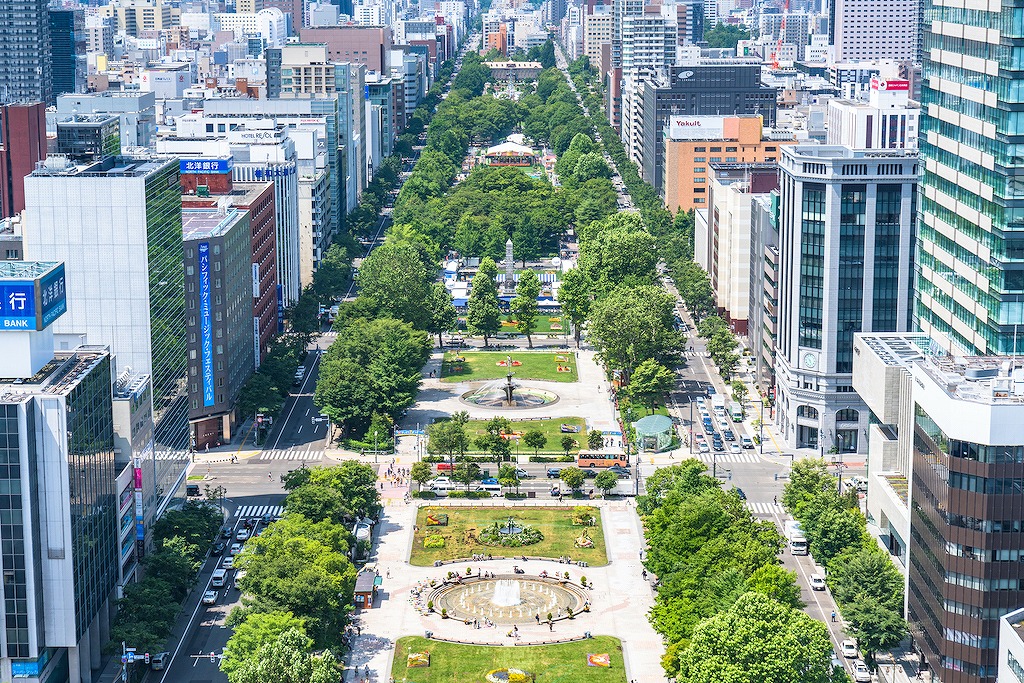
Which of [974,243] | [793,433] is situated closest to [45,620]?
[974,243]

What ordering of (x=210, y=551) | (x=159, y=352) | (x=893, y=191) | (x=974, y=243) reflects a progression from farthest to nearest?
(x=893, y=191) < (x=159, y=352) < (x=210, y=551) < (x=974, y=243)

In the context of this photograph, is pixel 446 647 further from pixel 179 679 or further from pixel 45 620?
pixel 45 620

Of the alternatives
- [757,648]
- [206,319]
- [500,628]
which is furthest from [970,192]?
[206,319]

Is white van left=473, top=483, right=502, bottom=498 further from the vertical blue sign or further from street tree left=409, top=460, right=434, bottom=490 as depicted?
the vertical blue sign

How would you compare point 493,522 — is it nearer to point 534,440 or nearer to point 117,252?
point 534,440

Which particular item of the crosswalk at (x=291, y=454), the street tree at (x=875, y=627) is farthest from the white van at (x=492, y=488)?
the street tree at (x=875, y=627)

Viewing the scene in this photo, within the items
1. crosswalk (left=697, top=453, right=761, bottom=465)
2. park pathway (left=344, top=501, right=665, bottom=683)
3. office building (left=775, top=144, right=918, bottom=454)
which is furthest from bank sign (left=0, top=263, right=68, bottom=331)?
office building (left=775, top=144, right=918, bottom=454)

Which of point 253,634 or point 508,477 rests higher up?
point 253,634
